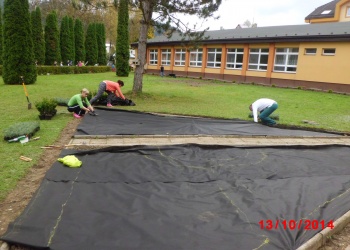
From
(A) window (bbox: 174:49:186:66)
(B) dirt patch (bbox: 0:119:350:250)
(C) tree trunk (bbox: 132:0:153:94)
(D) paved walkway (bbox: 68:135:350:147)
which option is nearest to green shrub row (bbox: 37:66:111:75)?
(A) window (bbox: 174:49:186:66)

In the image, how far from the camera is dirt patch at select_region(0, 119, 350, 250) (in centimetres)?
321

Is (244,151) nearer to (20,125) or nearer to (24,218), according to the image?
(24,218)

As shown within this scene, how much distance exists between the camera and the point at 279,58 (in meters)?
22.9

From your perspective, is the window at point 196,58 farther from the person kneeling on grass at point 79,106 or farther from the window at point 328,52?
the person kneeling on grass at point 79,106

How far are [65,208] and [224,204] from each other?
6.27ft

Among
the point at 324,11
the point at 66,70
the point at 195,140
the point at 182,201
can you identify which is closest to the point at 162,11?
the point at 195,140

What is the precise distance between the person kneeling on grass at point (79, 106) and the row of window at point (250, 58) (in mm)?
17280

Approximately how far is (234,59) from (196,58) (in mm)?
4881

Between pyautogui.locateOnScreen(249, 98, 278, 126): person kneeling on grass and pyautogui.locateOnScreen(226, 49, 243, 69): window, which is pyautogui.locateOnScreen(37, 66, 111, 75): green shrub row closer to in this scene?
pyautogui.locateOnScreen(226, 49, 243, 69): window

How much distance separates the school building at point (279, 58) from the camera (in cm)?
1938

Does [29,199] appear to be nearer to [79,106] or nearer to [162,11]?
[79,106]

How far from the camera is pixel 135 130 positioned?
724cm

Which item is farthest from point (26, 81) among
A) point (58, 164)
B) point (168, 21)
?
point (58, 164)

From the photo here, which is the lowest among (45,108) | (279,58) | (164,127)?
(164,127)
